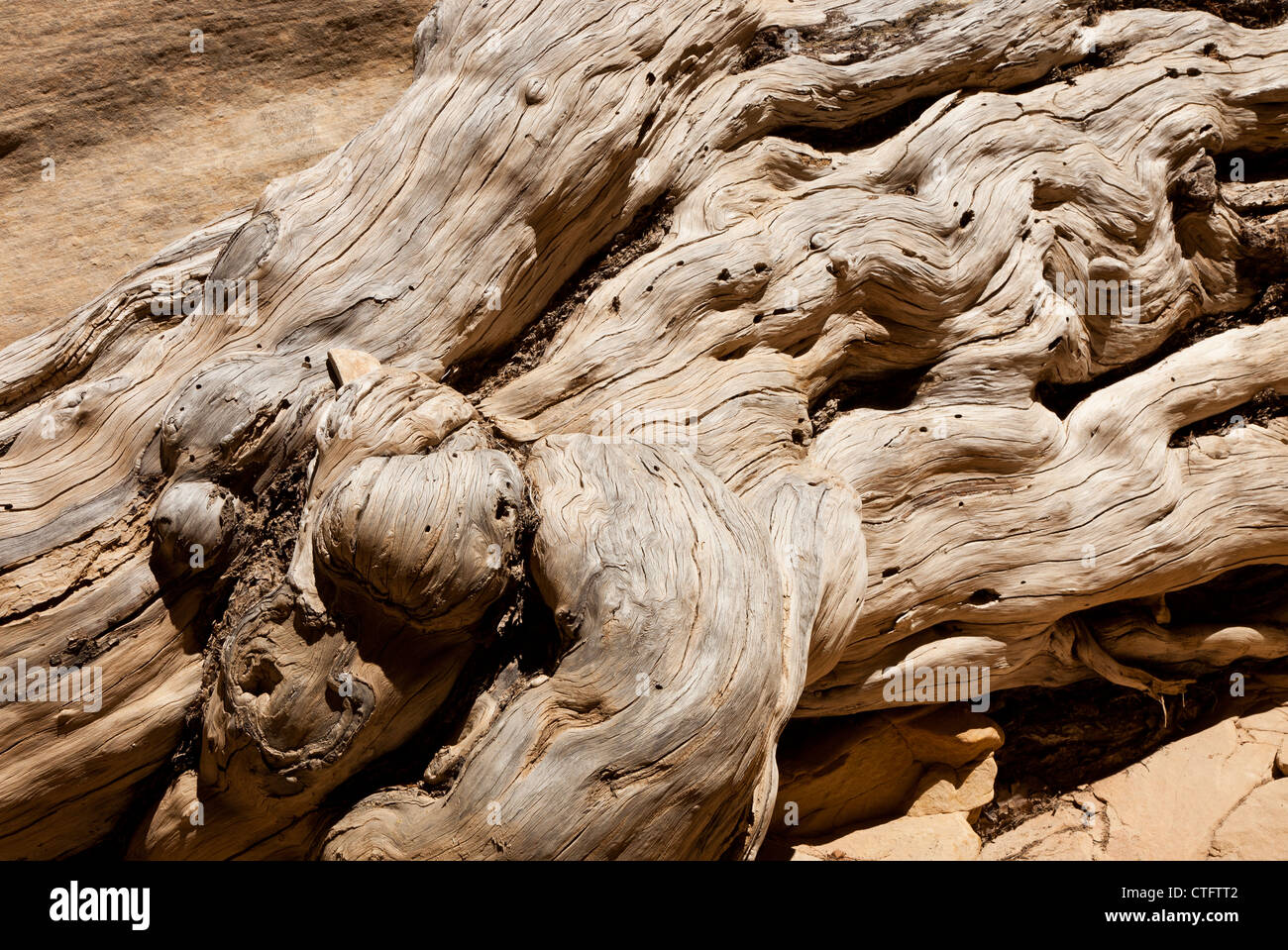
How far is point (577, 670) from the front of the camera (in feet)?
10.0

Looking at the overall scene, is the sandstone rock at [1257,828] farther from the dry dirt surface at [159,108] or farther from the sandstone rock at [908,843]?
the dry dirt surface at [159,108]

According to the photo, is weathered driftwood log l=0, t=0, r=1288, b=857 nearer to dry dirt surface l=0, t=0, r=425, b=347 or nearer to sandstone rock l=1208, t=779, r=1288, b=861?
sandstone rock l=1208, t=779, r=1288, b=861

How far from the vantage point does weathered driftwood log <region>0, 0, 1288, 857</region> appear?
3.13 meters

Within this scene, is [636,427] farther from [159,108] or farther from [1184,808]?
[159,108]

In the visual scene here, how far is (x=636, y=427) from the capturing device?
373cm

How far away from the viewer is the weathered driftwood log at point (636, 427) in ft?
10.3

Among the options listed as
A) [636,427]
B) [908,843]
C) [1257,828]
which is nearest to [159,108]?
[636,427]

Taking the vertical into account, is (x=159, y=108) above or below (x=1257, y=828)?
above

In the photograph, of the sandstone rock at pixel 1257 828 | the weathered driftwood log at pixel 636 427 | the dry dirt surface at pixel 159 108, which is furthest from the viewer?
the dry dirt surface at pixel 159 108

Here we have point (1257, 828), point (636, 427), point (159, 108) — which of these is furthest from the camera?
point (159, 108)

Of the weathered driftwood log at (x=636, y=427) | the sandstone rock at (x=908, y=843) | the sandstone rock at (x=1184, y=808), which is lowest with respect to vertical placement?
the sandstone rock at (x=908, y=843)

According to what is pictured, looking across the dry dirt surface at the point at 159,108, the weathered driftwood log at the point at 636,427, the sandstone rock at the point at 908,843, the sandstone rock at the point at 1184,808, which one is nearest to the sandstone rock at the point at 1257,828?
the sandstone rock at the point at 1184,808

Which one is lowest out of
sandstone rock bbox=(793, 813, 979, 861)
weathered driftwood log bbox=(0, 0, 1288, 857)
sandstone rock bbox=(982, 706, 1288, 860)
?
sandstone rock bbox=(793, 813, 979, 861)

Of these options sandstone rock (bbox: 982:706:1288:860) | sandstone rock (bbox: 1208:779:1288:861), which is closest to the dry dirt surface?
sandstone rock (bbox: 982:706:1288:860)
